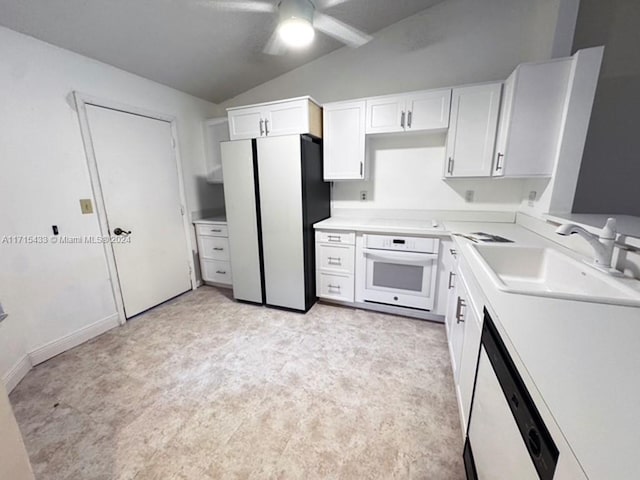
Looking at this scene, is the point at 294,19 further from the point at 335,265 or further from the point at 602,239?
the point at 602,239

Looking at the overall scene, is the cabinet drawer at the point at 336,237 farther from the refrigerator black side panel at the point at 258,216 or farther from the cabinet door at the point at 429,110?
the cabinet door at the point at 429,110

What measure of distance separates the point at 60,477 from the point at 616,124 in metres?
4.06

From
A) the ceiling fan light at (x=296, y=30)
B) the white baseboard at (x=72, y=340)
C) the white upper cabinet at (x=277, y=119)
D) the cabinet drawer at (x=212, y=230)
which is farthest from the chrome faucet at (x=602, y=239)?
the white baseboard at (x=72, y=340)

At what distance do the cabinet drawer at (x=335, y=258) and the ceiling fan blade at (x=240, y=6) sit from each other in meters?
2.07

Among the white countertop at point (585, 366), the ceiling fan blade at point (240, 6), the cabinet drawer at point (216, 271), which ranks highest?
the ceiling fan blade at point (240, 6)

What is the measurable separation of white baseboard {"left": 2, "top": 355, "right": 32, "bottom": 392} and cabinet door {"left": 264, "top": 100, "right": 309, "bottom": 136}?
264cm

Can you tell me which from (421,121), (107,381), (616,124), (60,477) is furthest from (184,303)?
(616,124)

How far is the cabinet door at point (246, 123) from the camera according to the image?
8.49 ft

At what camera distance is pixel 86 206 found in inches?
88.5

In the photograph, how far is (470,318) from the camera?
1293mm

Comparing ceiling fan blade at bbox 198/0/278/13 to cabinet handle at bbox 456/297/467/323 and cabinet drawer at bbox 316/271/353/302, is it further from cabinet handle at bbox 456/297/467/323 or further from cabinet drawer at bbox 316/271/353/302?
cabinet handle at bbox 456/297/467/323

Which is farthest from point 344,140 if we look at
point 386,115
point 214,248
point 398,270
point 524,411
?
point 524,411

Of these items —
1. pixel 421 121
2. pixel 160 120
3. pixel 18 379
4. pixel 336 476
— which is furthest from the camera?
pixel 160 120

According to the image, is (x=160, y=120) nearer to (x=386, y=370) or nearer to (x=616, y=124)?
(x=386, y=370)
